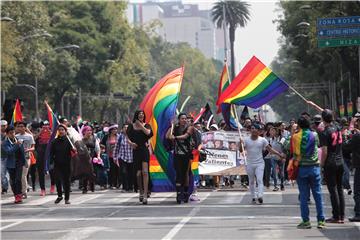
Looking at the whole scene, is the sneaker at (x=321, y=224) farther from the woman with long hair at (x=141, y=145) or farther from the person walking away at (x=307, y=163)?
the woman with long hair at (x=141, y=145)

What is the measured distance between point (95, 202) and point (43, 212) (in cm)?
263

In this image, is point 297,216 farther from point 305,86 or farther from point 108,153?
point 305,86

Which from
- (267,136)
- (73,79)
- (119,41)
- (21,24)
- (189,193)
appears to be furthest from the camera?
(119,41)

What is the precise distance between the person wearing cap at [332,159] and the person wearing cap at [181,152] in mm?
4918

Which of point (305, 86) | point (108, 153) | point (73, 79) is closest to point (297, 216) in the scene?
point (108, 153)

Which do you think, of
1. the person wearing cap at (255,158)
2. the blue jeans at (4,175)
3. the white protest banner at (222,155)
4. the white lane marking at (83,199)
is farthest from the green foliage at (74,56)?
the person wearing cap at (255,158)

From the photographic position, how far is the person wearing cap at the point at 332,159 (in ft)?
47.5

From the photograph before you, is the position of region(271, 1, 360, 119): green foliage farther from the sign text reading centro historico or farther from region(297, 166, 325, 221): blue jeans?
region(297, 166, 325, 221): blue jeans

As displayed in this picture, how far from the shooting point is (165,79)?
20.9 meters

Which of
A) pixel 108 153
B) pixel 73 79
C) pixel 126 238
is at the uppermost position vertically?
pixel 73 79

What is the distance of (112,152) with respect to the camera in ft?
86.0

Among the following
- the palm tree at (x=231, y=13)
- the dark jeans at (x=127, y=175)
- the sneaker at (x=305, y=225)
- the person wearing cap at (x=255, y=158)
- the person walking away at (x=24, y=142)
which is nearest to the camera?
the sneaker at (x=305, y=225)

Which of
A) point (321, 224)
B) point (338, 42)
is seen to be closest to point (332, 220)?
point (321, 224)

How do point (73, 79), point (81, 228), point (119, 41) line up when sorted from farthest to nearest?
point (119, 41)
point (73, 79)
point (81, 228)
